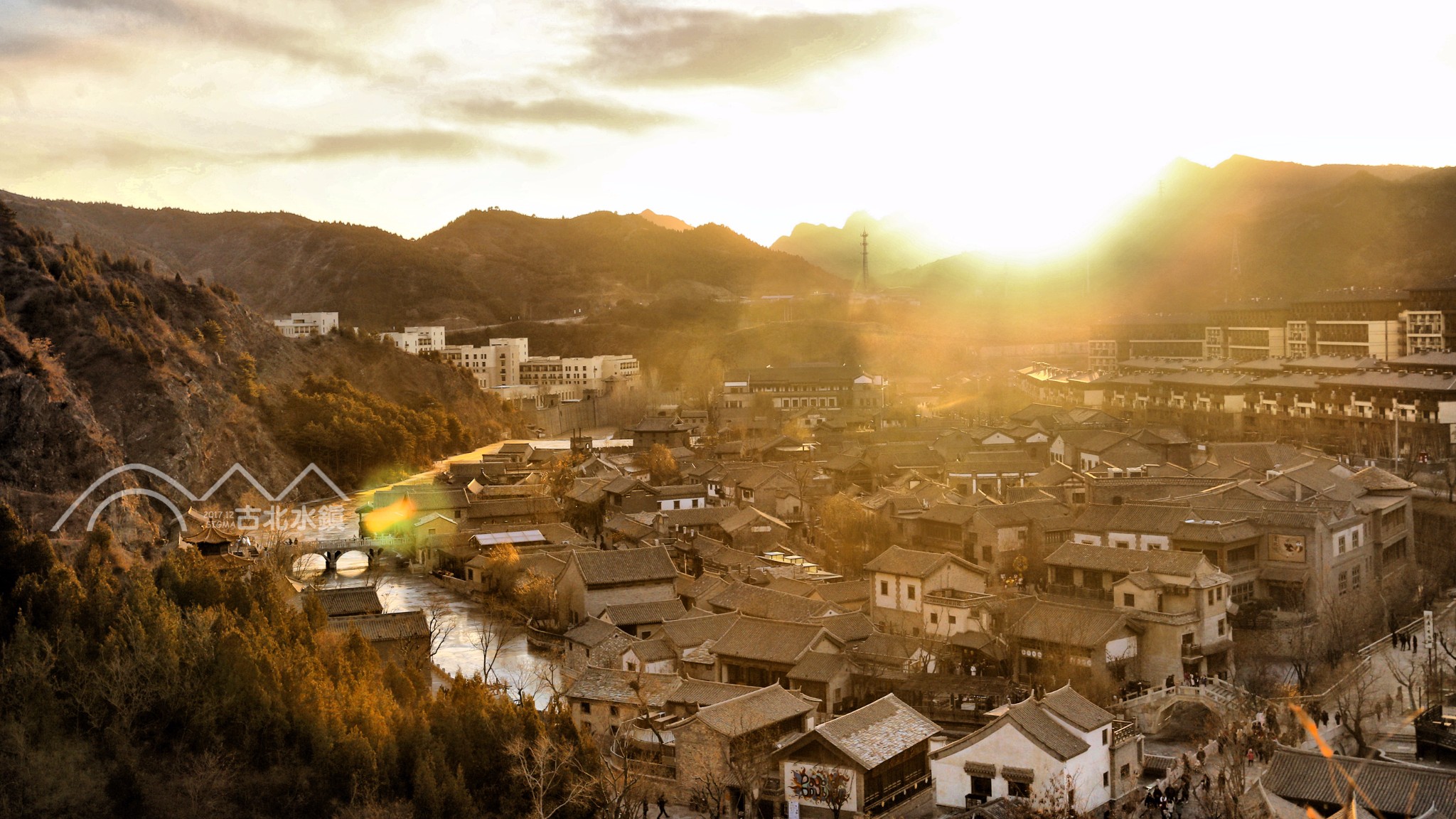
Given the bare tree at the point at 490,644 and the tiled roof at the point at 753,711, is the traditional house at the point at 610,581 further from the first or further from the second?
the tiled roof at the point at 753,711

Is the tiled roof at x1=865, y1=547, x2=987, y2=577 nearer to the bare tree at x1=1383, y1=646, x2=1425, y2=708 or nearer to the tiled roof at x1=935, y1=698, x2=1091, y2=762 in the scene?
the tiled roof at x1=935, y1=698, x2=1091, y2=762

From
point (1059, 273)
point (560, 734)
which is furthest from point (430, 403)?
point (1059, 273)

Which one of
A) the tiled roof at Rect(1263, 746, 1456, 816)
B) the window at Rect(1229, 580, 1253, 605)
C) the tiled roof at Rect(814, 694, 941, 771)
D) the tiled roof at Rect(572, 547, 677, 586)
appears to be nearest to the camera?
the tiled roof at Rect(1263, 746, 1456, 816)

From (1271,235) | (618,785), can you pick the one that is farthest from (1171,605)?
(1271,235)

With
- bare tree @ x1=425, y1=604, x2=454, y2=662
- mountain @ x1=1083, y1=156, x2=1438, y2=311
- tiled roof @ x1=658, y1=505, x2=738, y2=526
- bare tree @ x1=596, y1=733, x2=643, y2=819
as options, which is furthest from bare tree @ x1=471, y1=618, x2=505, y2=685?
mountain @ x1=1083, y1=156, x2=1438, y2=311

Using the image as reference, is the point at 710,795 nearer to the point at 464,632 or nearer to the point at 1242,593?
the point at 464,632

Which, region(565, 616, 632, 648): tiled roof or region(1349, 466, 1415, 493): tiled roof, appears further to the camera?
region(1349, 466, 1415, 493): tiled roof

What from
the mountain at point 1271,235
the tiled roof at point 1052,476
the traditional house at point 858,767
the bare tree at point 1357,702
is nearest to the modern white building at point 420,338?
the mountain at point 1271,235
